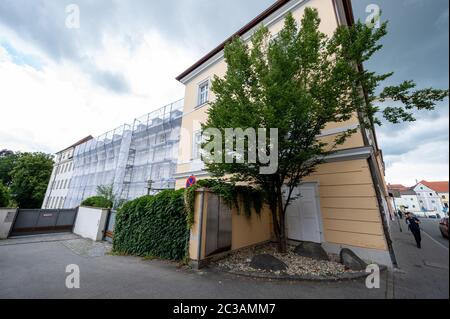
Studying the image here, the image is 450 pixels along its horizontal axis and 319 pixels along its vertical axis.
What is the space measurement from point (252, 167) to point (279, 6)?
368 inches

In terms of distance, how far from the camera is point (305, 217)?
7801 millimetres

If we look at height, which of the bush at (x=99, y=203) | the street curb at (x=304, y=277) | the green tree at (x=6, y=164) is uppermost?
the green tree at (x=6, y=164)

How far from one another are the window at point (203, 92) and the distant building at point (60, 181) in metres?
30.9

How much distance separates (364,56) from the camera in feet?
18.7

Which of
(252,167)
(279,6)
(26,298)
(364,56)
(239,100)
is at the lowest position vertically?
A: (26,298)

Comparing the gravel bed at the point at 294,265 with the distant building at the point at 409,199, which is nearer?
the distant building at the point at 409,199

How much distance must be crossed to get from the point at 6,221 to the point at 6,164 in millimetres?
34230

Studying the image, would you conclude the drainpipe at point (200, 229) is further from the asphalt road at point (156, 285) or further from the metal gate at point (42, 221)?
the metal gate at point (42, 221)

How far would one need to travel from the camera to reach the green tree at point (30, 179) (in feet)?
96.9

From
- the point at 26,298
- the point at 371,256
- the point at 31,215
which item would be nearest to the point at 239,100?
Result: the point at 371,256

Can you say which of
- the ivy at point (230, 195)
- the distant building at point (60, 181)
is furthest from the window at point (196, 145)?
the distant building at point (60, 181)

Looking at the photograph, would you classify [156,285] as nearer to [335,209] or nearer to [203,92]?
[335,209]
